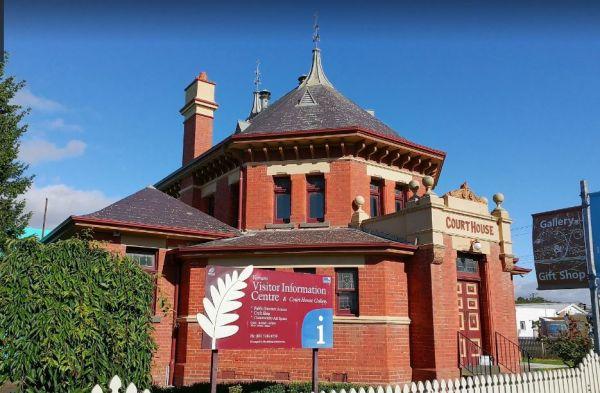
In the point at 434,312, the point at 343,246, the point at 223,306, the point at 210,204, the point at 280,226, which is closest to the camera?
the point at 223,306

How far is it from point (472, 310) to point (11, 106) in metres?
20.6

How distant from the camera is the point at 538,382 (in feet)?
34.0

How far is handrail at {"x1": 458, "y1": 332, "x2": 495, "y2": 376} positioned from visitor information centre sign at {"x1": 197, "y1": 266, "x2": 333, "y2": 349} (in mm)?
6065

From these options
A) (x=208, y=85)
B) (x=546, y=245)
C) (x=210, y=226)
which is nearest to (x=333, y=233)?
(x=210, y=226)

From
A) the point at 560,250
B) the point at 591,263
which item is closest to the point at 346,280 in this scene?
the point at 560,250

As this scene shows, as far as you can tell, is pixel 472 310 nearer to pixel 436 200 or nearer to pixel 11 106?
pixel 436 200

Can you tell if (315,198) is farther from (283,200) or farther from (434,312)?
(434,312)

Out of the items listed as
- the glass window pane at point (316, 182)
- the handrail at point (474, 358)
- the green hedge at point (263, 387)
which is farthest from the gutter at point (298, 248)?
the glass window pane at point (316, 182)

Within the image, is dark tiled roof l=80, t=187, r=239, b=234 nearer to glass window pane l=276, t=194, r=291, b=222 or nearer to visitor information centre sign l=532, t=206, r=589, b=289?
glass window pane l=276, t=194, r=291, b=222

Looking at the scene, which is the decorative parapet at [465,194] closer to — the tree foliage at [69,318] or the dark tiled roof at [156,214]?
the dark tiled roof at [156,214]

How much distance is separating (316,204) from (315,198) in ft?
0.75

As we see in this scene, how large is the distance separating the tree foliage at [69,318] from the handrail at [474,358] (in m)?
9.47

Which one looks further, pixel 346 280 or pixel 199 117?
pixel 199 117

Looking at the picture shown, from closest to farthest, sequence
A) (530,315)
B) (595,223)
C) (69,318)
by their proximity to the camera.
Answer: (69,318)
(595,223)
(530,315)
